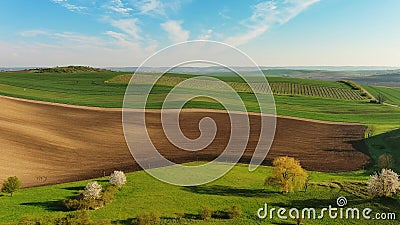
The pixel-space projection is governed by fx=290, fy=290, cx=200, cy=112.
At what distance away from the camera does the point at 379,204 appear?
107 ft

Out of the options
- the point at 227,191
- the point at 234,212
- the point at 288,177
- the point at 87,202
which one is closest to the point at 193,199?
the point at 227,191

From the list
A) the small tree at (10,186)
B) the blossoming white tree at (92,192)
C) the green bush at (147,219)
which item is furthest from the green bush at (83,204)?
the small tree at (10,186)

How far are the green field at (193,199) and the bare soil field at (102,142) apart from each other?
729 cm

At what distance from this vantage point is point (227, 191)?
120 ft

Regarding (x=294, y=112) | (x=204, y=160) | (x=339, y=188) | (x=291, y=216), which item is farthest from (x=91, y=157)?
(x=294, y=112)

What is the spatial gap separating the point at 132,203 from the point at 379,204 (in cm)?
2786

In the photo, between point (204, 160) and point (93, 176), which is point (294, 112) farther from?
point (93, 176)

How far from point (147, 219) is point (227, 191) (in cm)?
1181

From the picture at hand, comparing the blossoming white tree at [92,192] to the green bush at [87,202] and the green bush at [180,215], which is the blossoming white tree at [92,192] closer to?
the green bush at [87,202]

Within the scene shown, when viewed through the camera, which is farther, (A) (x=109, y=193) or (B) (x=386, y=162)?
(B) (x=386, y=162)

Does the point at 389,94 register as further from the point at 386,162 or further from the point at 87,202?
the point at 87,202

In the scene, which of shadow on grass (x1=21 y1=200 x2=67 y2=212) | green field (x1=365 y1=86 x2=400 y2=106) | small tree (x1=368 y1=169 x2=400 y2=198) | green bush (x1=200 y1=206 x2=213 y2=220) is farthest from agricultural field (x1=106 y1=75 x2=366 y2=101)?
green bush (x1=200 y1=206 x2=213 y2=220)

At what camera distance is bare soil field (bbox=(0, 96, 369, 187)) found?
151 feet

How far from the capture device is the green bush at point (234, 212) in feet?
99.8
